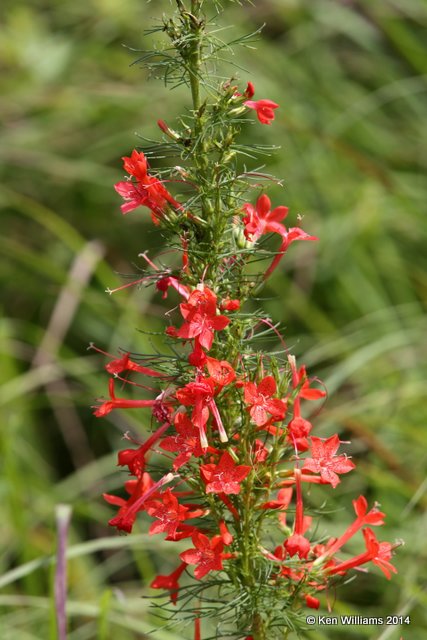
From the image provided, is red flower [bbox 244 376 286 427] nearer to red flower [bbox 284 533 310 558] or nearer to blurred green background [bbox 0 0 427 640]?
red flower [bbox 284 533 310 558]

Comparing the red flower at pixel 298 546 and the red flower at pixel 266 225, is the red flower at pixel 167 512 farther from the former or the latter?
the red flower at pixel 266 225

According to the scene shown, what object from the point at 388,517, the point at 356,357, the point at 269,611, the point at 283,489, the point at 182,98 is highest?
the point at 182,98

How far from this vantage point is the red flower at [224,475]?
113 centimetres

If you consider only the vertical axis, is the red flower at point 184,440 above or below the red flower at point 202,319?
below

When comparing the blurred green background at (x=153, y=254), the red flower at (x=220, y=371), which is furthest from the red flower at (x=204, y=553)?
the blurred green background at (x=153, y=254)

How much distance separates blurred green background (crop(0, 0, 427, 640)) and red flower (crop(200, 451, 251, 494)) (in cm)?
121

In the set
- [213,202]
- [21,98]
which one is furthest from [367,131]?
[213,202]

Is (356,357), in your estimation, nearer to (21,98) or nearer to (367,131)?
(367,131)

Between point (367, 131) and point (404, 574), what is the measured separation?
2226mm

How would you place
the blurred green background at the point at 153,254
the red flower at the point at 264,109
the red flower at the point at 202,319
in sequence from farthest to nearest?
1. the blurred green background at the point at 153,254
2. the red flower at the point at 264,109
3. the red flower at the point at 202,319

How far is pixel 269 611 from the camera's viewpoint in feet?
4.07

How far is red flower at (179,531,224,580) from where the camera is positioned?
3.80ft

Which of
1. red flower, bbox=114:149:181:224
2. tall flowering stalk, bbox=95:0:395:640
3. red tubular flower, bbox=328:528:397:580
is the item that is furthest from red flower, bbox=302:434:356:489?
red flower, bbox=114:149:181:224

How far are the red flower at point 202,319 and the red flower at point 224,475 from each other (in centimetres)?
16
